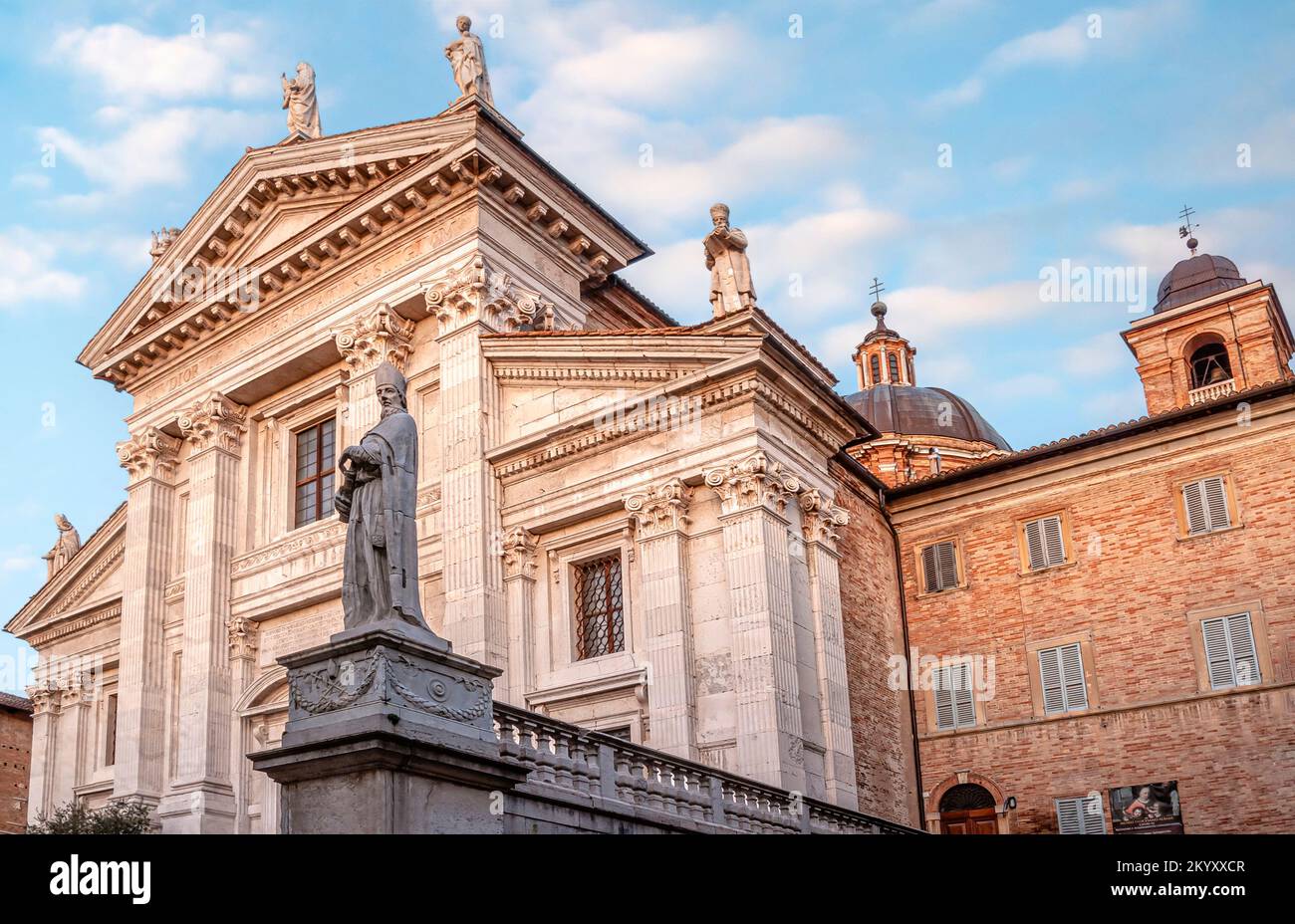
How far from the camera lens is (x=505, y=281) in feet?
72.9

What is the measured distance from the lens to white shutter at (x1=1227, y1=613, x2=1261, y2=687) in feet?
68.4

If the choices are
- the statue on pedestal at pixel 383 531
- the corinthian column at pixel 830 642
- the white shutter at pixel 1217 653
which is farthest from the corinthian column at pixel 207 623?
the white shutter at pixel 1217 653

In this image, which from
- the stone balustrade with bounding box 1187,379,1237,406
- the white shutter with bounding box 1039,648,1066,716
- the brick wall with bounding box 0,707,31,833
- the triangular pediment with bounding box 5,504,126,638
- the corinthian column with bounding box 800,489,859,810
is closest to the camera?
the corinthian column with bounding box 800,489,859,810

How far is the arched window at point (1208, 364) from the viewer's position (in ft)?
132

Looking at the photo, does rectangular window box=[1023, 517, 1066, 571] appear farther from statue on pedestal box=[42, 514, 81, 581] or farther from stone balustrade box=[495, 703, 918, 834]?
statue on pedestal box=[42, 514, 81, 581]

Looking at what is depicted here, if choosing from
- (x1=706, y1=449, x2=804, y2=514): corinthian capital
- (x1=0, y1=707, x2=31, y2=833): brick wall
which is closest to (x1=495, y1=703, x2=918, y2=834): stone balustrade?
(x1=706, y1=449, x2=804, y2=514): corinthian capital

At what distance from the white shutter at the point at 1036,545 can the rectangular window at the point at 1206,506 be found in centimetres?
248

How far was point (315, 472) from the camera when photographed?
2495 centimetres

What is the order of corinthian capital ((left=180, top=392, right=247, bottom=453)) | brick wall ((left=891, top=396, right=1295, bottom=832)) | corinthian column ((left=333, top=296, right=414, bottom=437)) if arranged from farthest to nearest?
corinthian capital ((left=180, top=392, right=247, bottom=453)) < corinthian column ((left=333, top=296, right=414, bottom=437)) < brick wall ((left=891, top=396, right=1295, bottom=832))

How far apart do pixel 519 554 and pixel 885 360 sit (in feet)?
127

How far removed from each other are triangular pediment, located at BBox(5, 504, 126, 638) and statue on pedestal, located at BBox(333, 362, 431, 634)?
19.6 meters
